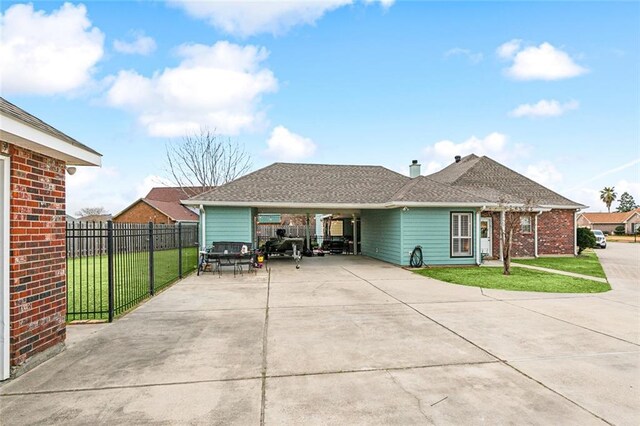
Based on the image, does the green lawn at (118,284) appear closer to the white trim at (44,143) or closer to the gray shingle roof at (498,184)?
the white trim at (44,143)

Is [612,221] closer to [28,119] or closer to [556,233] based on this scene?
[556,233]

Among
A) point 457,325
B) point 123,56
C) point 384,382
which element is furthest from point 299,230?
point 384,382

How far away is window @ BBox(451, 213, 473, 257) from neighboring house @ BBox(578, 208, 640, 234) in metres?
55.8

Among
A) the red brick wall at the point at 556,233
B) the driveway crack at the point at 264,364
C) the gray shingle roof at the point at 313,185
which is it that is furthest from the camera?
the red brick wall at the point at 556,233

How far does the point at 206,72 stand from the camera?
52.8ft

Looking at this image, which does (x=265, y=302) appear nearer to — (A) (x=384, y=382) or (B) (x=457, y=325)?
(B) (x=457, y=325)

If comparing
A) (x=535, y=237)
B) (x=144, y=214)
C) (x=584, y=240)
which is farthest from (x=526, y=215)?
(x=144, y=214)

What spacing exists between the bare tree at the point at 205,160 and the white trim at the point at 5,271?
87.5ft

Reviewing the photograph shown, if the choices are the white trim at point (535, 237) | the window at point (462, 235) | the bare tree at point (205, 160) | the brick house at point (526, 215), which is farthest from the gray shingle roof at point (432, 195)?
the bare tree at point (205, 160)

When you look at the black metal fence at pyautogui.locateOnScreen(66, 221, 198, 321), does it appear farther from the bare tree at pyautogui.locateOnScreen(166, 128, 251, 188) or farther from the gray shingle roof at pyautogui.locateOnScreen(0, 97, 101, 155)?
the bare tree at pyautogui.locateOnScreen(166, 128, 251, 188)

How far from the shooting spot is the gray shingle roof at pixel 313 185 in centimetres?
1450

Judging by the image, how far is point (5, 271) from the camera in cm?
366

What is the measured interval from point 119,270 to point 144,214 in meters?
21.4

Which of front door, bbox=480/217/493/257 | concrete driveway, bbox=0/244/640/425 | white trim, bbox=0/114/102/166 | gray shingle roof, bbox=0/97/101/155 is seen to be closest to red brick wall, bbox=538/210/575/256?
front door, bbox=480/217/493/257
